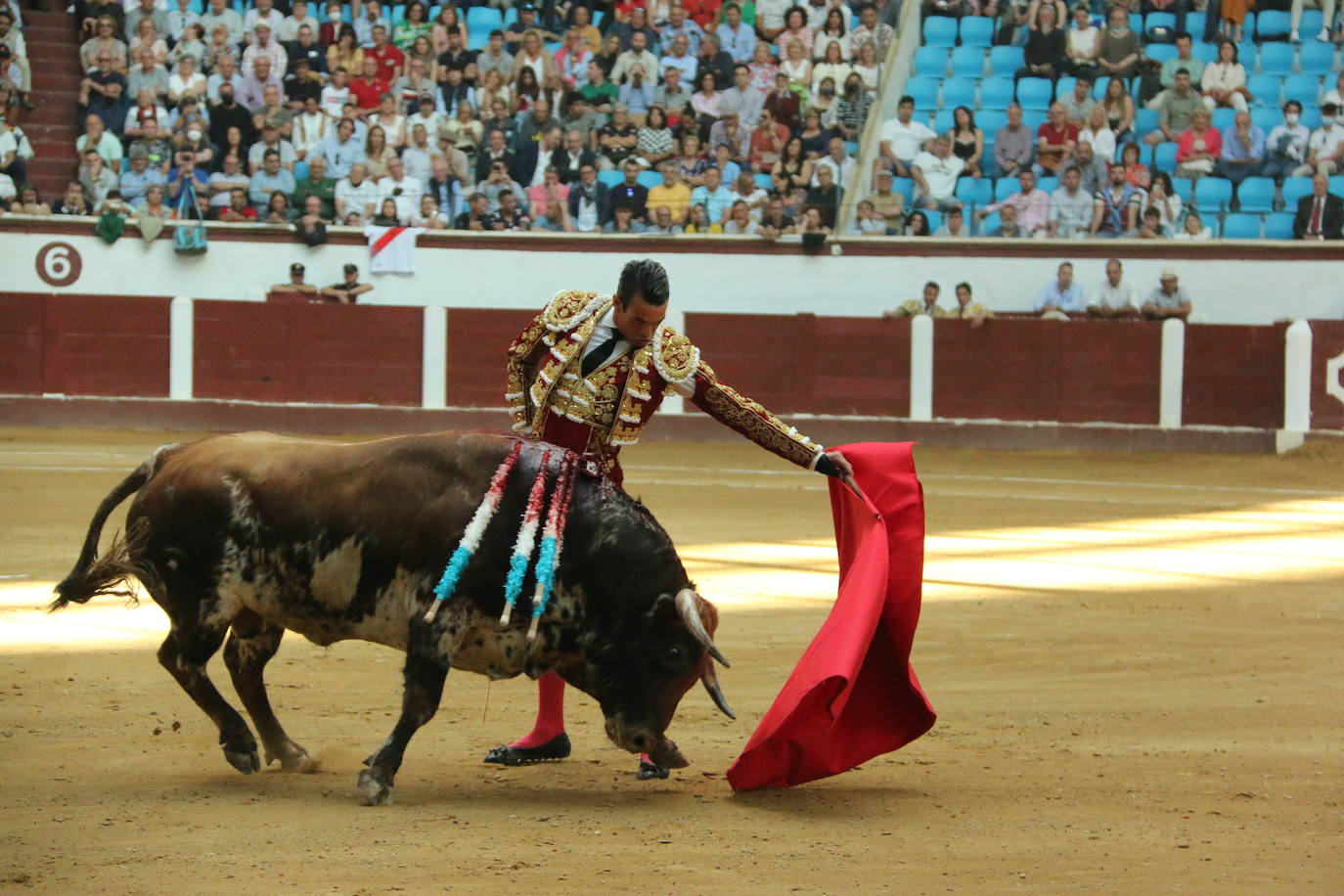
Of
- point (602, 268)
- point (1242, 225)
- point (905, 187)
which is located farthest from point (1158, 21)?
point (602, 268)

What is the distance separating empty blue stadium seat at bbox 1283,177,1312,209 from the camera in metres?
12.4

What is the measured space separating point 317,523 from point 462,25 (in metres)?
11.2

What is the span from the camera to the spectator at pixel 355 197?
527 inches

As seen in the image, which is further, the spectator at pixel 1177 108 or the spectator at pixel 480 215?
the spectator at pixel 480 215

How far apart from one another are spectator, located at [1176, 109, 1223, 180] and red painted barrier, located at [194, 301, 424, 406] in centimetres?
591

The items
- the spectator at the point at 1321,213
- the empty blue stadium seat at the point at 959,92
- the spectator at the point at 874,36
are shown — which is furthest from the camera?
the spectator at the point at 874,36

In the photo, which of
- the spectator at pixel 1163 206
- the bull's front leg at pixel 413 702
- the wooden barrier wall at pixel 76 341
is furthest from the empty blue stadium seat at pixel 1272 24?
the bull's front leg at pixel 413 702

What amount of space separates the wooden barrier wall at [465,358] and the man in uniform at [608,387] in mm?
8923

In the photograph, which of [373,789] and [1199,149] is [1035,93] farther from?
[373,789]

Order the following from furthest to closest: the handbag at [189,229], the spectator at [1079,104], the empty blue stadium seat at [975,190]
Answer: the handbag at [189,229], the empty blue stadium seat at [975,190], the spectator at [1079,104]

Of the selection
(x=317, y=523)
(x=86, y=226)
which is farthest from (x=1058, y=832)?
(x=86, y=226)

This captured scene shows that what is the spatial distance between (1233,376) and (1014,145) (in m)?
2.36

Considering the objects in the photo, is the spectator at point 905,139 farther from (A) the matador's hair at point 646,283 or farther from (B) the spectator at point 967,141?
(A) the matador's hair at point 646,283

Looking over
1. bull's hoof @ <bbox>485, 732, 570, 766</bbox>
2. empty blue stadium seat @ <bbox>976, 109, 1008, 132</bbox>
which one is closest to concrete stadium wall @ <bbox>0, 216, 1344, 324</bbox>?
empty blue stadium seat @ <bbox>976, 109, 1008, 132</bbox>
